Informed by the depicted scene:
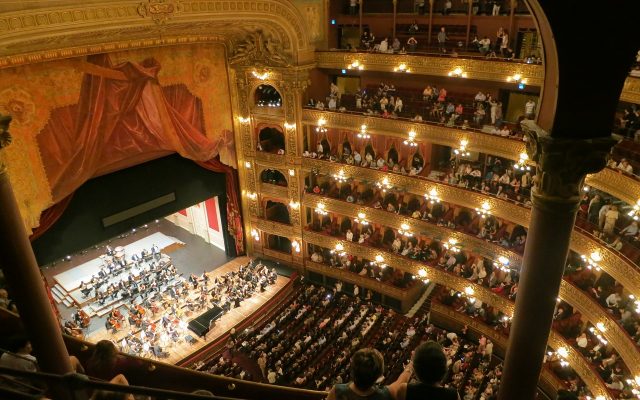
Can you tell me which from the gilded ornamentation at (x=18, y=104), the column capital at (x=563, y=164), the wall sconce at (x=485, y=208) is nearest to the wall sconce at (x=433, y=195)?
the wall sconce at (x=485, y=208)

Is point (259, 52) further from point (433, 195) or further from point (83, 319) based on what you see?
point (83, 319)

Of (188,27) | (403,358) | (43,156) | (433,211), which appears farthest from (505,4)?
(43,156)

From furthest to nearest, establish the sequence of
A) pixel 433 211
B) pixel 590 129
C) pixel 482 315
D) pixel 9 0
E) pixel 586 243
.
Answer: pixel 433 211, pixel 482 315, pixel 586 243, pixel 9 0, pixel 590 129

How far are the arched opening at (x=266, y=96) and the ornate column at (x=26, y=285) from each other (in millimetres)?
19475

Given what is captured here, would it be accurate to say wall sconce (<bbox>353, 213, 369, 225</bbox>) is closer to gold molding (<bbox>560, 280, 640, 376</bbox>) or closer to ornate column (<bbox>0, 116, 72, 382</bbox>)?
gold molding (<bbox>560, 280, 640, 376</bbox>)

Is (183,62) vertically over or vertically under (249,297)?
over

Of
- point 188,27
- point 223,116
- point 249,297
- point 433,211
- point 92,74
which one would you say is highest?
point 188,27

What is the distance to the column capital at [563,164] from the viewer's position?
16.2 feet

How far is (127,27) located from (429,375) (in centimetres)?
1664

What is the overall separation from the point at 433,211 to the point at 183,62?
1399 centimetres

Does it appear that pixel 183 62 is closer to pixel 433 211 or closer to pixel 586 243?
pixel 433 211

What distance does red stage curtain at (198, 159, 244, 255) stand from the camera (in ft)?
83.3

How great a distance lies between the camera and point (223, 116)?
24.7 m

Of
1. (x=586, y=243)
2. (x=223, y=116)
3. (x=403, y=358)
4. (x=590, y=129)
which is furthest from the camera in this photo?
(x=223, y=116)
